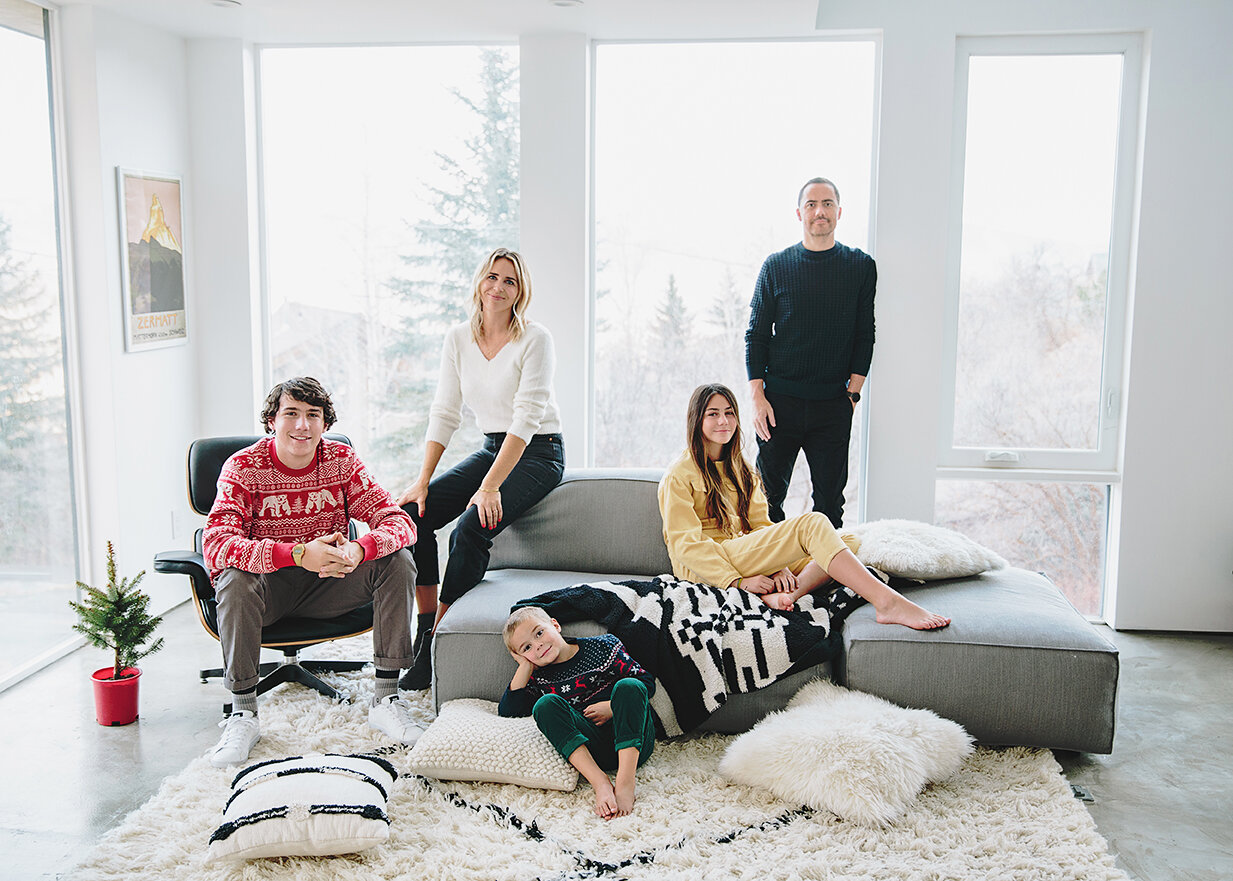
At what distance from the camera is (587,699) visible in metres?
2.86

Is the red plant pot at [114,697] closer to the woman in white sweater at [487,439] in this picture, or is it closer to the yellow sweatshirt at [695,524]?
the woman in white sweater at [487,439]

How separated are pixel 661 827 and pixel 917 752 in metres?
0.68

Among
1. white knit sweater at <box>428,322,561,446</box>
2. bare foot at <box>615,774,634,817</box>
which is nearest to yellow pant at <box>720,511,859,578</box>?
white knit sweater at <box>428,322,561,446</box>

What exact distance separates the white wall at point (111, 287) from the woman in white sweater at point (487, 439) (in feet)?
4.51

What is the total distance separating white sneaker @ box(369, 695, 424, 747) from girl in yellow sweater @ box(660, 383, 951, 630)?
95 centimetres

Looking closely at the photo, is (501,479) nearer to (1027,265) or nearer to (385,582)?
(385,582)

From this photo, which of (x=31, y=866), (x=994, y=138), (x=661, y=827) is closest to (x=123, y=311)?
(x=31, y=866)

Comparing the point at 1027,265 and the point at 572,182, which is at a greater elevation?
the point at 572,182

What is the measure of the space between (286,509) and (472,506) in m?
0.59

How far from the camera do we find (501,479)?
349 centimetres

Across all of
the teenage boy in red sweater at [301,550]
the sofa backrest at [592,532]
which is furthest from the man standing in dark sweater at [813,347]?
the teenage boy in red sweater at [301,550]

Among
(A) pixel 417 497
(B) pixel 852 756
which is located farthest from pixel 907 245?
(B) pixel 852 756

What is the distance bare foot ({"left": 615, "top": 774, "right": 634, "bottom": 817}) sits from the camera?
8.59ft

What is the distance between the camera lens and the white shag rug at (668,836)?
7.77ft
